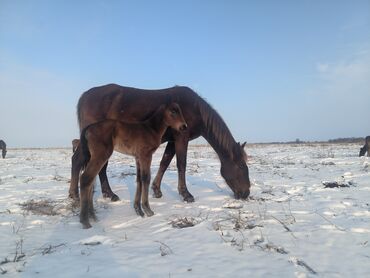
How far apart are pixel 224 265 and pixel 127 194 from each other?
182 inches

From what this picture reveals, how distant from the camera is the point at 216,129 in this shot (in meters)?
7.57

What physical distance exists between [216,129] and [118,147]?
2.81m

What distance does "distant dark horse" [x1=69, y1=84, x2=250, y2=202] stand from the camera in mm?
7102

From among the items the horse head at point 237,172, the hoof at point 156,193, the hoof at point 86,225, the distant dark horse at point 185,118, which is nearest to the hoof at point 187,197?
the distant dark horse at point 185,118

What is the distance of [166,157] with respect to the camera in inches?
306

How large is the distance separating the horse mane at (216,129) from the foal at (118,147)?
147 cm

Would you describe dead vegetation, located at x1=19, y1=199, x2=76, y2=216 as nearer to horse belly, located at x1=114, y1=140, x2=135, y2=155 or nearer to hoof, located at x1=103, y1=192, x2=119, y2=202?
hoof, located at x1=103, y1=192, x2=119, y2=202

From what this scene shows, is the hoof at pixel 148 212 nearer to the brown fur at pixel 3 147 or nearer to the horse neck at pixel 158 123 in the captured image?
the horse neck at pixel 158 123

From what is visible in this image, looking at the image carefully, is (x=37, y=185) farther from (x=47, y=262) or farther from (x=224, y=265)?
(x=224, y=265)

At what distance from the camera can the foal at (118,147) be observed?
5.15 meters

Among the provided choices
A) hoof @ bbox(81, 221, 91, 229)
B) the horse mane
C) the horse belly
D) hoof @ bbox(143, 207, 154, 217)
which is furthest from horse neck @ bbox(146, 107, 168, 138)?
hoof @ bbox(81, 221, 91, 229)

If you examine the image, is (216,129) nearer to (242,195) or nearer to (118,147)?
(242,195)

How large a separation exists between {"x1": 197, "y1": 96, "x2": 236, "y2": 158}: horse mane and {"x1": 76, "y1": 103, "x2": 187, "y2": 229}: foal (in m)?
1.47

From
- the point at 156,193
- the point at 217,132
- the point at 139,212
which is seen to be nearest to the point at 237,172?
the point at 217,132
